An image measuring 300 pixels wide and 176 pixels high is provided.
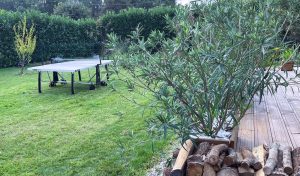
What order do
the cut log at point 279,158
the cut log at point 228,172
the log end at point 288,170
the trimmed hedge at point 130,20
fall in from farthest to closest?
the trimmed hedge at point 130,20, the cut log at point 279,158, the log end at point 288,170, the cut log at point 228,172

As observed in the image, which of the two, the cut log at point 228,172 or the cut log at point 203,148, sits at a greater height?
the cut log at point 203,148

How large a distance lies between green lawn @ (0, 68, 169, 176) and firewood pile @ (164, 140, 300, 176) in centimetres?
63

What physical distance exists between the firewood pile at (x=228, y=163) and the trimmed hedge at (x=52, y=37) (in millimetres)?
10484

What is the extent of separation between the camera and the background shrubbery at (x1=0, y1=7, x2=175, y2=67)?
38.8 ft

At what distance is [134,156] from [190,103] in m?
1.07

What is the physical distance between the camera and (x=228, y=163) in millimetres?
2541

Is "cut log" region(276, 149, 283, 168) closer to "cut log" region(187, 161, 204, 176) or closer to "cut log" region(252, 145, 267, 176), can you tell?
"cut log" region(252, 145, 267, 176)

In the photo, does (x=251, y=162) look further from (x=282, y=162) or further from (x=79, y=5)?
(x=79, y=5)

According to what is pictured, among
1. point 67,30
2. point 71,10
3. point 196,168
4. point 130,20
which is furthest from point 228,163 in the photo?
point 71,10

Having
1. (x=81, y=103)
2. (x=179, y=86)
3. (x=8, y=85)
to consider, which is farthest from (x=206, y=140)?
(x=8, y=85)

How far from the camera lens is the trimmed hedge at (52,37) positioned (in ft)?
38.5

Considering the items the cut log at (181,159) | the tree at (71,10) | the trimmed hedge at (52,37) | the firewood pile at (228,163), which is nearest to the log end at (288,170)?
the firewood pile at (228,163)

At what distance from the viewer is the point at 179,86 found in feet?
8.93

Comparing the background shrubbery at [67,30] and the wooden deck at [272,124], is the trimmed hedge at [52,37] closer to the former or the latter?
the background shrubbery at [67,30]
